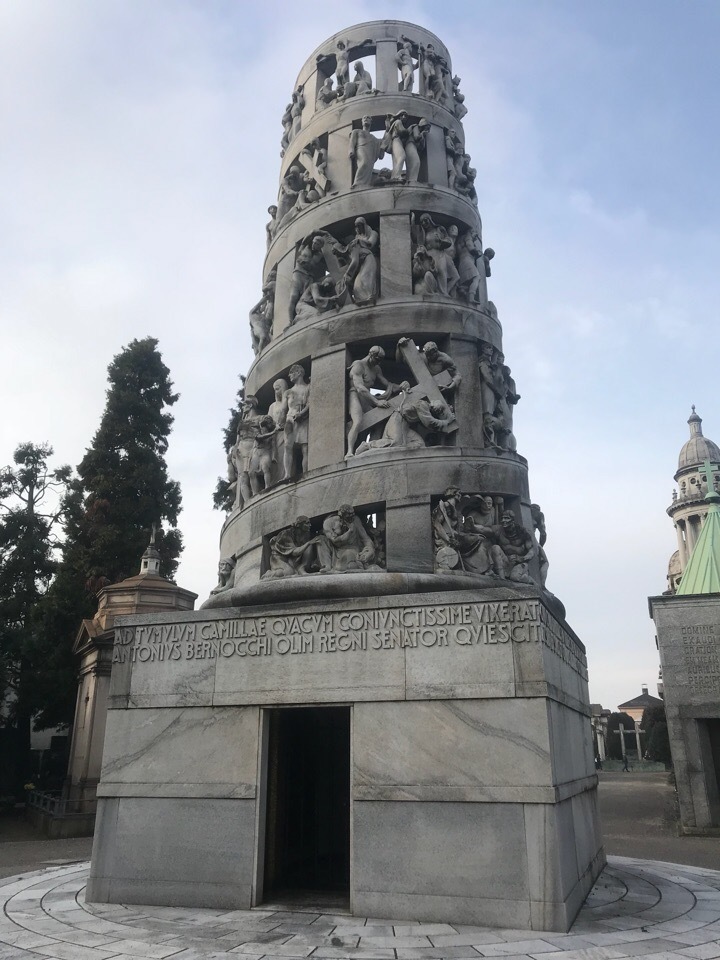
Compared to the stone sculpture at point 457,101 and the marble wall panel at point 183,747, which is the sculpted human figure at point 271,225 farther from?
the marble wall panel at point 183,747

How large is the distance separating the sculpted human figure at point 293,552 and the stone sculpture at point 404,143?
760cm

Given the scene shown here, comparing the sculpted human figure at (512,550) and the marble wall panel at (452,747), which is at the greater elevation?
the sculpted human figure at (512,550)

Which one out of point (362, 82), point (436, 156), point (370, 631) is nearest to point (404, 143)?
point (436, 156)

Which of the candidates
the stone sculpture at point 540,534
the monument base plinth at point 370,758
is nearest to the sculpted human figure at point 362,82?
the stone sculpture at point 540,534

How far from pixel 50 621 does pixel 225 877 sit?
25117 mm

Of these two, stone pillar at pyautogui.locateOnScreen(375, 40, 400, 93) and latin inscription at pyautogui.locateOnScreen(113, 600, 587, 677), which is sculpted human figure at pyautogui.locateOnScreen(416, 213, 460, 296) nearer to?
stone pillar at pyautogui.locateOnScreen(375, 40, 400, 93)

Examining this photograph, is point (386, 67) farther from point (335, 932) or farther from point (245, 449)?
point (335, 932)

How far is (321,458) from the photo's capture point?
40.3ft

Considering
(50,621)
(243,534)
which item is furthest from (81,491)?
(243,534)

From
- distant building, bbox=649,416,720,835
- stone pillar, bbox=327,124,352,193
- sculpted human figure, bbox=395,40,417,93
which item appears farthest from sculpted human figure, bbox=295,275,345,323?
distant building, bbox=649,416,720,835

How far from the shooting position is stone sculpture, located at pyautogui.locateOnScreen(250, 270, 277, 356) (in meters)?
15.5

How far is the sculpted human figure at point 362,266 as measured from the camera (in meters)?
13.3

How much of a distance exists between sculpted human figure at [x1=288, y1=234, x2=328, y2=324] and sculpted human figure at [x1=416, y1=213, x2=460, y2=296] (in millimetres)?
1957

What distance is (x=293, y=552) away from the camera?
1129 centimetres
